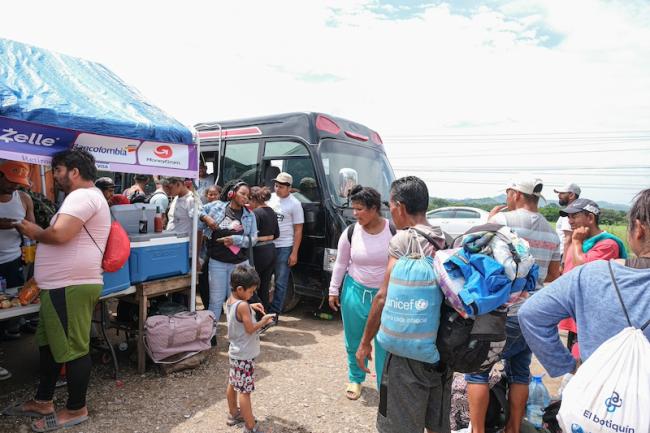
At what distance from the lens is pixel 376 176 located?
6.48m

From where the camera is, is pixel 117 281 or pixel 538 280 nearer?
pixel 538 280

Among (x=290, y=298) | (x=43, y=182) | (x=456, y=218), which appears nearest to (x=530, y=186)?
(x=290, y=298)

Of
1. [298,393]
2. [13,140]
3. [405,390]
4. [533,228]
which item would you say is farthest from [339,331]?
[13,140]

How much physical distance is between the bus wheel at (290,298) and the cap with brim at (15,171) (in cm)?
339

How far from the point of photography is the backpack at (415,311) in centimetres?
193

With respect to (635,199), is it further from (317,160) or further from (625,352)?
(317,160)

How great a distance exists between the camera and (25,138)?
3.08 metres

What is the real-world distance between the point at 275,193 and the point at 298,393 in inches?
111

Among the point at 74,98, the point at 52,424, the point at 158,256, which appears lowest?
the point at 52,424

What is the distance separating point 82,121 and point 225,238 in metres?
1.77

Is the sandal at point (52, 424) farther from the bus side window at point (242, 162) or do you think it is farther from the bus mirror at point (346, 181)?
the bus side window at point (242, 162)

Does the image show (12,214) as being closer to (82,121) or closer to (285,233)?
(82,121)

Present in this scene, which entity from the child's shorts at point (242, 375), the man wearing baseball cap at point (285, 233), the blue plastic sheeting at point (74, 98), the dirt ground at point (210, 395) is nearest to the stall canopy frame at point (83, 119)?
the blue plastic sheeting at point (74, 98)

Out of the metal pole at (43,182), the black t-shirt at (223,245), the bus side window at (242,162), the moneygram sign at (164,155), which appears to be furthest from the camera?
the bus side window at (242,162)
